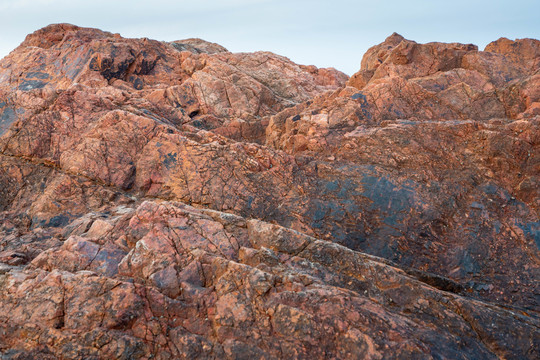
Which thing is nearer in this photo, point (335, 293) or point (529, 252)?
point (335, 293)

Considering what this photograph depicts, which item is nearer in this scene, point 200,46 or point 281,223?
point 281,223

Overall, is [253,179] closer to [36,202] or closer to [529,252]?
[36,202]

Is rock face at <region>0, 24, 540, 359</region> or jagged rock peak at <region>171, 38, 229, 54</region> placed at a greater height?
jagged rock peak at <region>171, 38, 229, 54</region>

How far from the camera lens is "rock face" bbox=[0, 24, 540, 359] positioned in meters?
9.31

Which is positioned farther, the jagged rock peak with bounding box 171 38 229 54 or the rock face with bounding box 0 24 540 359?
the jagged rock peak with bounding box 171 38 229 54

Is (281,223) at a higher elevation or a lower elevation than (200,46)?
lower

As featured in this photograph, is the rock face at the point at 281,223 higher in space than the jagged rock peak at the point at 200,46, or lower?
lower

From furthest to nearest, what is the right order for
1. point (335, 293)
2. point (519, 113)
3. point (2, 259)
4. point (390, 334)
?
point (519, 113), point (2, 259), point (335, 293), point (390, 334)

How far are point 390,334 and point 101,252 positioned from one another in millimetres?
9228

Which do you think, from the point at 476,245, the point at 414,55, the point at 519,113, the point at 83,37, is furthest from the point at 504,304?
the point at 83,37

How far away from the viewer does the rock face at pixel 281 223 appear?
9.31 m

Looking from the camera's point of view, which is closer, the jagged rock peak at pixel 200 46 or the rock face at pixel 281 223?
Answer: the rock face at pixel 281 223

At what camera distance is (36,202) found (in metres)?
16.1

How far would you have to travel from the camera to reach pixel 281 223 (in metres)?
15.3
